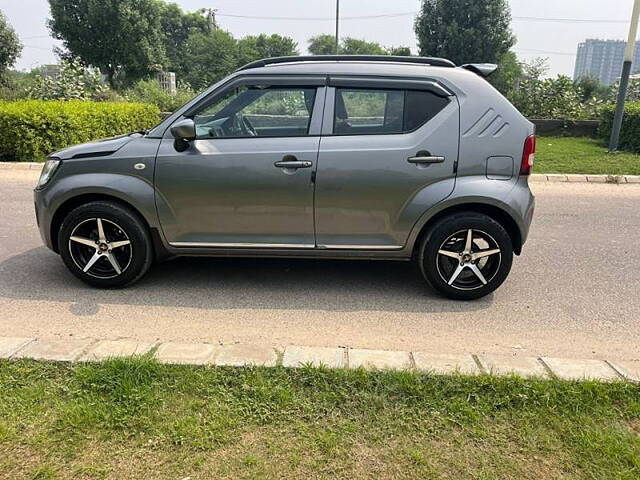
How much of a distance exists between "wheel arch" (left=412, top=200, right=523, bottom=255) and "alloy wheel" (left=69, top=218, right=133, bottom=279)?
7.95ft

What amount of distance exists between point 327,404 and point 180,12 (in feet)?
263

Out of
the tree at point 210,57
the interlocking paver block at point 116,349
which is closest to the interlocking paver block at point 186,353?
the interlocking paver block at point 116,349

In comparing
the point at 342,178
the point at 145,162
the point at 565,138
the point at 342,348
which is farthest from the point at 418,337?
the point at 565,138

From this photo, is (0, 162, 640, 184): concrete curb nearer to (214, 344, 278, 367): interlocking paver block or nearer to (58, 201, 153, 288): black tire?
Answer: (58, 201, 153, 288): black tire

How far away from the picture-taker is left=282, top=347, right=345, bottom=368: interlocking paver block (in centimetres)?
315

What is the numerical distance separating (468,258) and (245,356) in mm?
2037

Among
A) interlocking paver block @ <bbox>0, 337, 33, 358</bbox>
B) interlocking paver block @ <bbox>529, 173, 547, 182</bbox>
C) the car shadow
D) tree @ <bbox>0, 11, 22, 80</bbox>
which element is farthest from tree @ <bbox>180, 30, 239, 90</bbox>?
interlocking paver block @ <bbox>0, 337, 33, 358</bbox>

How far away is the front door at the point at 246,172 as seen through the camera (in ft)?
13.6

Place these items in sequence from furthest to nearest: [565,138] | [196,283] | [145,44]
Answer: [145,44] < [565,138] < [196,283]

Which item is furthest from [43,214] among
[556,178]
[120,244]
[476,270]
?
[556,178]

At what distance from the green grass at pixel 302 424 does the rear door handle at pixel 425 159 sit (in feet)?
5.76

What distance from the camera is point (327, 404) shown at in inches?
109

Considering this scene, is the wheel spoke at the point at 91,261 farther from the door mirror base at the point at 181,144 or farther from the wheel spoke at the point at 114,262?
the door mirror base at the point at 181,144

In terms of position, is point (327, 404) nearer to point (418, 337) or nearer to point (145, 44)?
point (418, 337)
